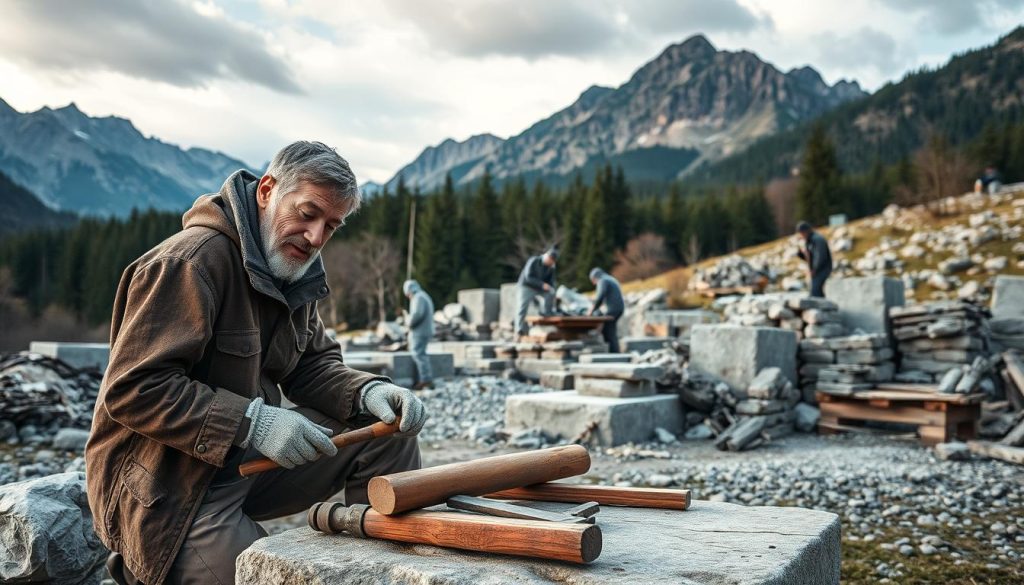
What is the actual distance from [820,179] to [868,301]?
39.0 meters

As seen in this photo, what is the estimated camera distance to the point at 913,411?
7.32 meters

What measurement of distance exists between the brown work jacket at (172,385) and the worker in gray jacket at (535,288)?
1157 centimetres

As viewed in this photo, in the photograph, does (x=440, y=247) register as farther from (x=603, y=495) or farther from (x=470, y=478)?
(x=470, y=478)

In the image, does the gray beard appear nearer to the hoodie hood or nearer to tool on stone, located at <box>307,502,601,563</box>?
the hoodie hood

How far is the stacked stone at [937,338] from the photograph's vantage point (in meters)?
8.41

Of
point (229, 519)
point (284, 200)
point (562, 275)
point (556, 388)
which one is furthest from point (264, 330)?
point (562, 275)

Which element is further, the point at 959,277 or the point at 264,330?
the point at 959,277

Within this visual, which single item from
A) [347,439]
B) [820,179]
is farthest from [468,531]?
[820,179]

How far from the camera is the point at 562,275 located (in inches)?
1706

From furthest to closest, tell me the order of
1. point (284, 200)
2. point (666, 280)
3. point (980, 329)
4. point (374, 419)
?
point (666, 280)
point (980, 329)
point (374, 419)
point (284, 200)

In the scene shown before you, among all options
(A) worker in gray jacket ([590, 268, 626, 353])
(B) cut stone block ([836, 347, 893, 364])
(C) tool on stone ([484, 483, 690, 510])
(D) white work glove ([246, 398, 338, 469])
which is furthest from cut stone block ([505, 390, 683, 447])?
(A) worker in gray jacket ([590, 268, 626, 353])

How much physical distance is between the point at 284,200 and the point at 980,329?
941 centimetres

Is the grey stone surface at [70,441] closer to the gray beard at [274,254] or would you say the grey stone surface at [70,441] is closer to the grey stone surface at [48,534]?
the grey stone surface at [48,534]

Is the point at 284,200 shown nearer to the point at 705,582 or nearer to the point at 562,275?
the point at 705,582
